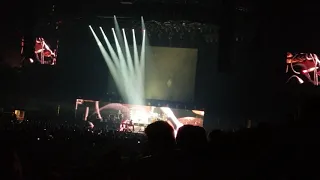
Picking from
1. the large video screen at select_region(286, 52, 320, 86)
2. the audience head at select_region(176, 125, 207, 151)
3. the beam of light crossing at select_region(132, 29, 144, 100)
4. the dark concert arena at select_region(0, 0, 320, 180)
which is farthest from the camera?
the beam of light crossing at select_region(132, 29, 144, 100)

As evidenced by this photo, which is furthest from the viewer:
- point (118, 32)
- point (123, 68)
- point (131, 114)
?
point (123, 68)

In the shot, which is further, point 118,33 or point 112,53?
point 112,53

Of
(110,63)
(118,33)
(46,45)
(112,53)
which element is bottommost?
(110,63)

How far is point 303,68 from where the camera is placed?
450 inches

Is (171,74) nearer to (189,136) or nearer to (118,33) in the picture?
(118,33)

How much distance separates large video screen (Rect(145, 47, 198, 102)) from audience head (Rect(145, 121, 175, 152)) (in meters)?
9.68

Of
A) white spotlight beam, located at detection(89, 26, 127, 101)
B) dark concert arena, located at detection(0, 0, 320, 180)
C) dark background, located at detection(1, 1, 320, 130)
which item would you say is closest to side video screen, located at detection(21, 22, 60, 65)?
dark concert arena, located at detection(0, 0, 320, 180)

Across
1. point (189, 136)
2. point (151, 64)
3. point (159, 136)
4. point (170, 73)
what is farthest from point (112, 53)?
point (189, 136)

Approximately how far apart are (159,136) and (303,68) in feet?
32.6

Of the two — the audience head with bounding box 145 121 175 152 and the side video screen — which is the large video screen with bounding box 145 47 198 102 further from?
the audience head with bounding box 145 121 175 152

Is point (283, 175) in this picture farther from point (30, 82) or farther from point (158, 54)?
point (30, 82)

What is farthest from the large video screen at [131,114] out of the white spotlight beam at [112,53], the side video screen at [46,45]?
the side video screen at [46,45]

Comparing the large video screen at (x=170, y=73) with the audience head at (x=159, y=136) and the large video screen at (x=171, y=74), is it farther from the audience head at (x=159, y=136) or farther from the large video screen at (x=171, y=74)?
the audience head at (x=159, y=136)

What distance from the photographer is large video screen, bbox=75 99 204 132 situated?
12.0 m
